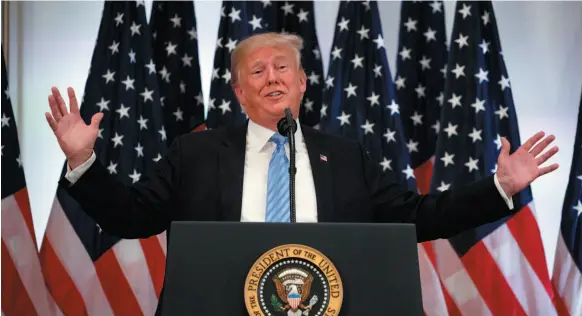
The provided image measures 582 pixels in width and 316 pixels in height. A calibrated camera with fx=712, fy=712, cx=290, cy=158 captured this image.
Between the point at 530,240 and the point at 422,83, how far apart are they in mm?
1001

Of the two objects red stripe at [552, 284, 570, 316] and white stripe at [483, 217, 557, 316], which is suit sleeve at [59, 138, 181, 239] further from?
red stripe at [552, 284, 570, 316]

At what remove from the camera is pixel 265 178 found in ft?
6.78

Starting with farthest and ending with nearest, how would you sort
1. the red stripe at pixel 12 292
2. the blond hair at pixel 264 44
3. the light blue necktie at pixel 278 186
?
the red stripe at pixel 12 292 → the blond hair at pixel 264 44 → the light blue necktie at pixel 278 186

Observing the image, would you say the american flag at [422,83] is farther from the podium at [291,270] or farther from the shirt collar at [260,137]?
the podium at [291,270]

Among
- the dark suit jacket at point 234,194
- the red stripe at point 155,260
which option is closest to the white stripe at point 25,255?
the red stripe at point 155,260

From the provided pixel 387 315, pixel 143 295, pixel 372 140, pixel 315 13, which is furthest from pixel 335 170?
pixel 315 13

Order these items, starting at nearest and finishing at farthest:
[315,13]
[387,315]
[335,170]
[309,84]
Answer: [387,315] < [335,170] < [309,84] < [315,13]

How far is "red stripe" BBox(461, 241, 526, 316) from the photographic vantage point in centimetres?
349

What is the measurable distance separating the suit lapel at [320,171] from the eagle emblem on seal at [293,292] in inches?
27.3

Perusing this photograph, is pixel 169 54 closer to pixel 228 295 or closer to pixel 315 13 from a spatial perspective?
pixel 315 13

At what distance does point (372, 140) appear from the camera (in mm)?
3637

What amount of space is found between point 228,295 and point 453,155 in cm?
250

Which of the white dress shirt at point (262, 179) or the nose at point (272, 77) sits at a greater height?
the nose at point (272, 77)

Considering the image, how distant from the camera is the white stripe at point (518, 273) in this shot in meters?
3.48
